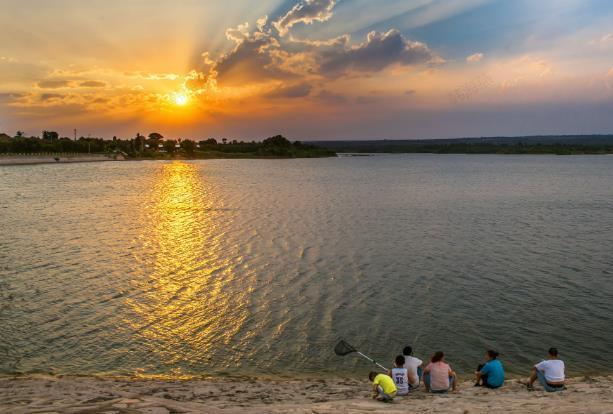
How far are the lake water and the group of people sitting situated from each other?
238 centimetres

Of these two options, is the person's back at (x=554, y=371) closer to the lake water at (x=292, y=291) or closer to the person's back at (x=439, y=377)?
the person's back at (x=439, y=377)

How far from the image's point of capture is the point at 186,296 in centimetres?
2497

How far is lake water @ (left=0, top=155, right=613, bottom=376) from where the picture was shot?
18562 mm

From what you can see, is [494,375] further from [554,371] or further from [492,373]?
[554,371]

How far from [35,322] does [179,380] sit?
882 centimetres

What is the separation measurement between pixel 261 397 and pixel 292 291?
11.7m

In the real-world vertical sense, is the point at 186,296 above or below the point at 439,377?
below

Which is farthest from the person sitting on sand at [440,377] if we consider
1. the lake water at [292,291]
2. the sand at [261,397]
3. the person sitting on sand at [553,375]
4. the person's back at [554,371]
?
the lake water at [292,291]

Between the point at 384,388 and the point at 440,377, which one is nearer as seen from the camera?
the point at 384,388

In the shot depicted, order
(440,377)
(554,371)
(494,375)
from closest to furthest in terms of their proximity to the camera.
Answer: (554,371)
(440,377)
(494,375)

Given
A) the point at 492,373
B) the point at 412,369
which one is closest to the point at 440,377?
the point at 412,369

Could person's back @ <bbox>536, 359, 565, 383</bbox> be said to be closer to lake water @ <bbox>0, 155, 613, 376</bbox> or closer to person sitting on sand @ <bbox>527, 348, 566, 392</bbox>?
person sitting on sand @ <bbox>527, 348, 566, 392</bbox>

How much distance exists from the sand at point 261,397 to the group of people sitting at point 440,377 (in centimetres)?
31

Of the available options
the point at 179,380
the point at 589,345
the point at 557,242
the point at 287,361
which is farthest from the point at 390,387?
the point at 557,242
